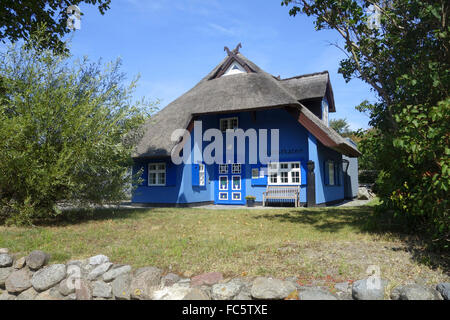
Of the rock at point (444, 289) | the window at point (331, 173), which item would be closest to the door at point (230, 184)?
the window at point (331, 173)

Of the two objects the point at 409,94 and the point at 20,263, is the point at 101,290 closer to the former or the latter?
the point at 20,263

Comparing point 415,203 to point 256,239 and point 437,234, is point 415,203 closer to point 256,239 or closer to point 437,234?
point 437,234

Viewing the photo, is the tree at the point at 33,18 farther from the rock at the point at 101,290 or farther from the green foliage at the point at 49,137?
the rock at the point at 101,290

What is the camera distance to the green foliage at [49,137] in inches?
300

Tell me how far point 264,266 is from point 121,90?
7.10m

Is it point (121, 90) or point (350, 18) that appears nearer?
point (350, 18)

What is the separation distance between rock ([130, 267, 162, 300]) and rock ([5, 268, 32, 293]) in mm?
1827

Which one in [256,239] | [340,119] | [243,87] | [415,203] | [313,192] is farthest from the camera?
[340,119]

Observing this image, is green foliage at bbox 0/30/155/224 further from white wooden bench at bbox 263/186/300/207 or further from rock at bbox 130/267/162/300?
white wooden bench at bbox 263/186/300/207

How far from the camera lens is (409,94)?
6.32 meters

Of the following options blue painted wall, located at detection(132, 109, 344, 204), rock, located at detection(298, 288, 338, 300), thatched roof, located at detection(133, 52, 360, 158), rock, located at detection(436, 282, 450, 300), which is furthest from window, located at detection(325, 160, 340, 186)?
rock, located at detection(298, 288, 338, 300)

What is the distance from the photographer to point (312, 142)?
14789mm

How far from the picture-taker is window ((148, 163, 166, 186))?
16.0m

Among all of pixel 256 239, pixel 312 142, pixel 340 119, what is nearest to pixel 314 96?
pixel 312 142
